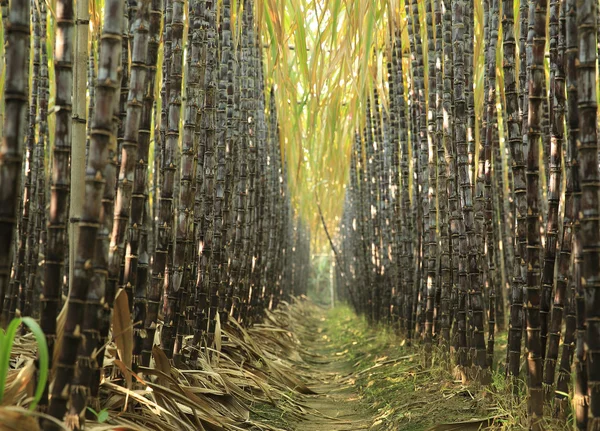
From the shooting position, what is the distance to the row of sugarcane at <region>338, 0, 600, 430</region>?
1.57m

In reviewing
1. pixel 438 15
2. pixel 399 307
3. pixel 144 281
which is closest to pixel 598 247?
pixel 144 281

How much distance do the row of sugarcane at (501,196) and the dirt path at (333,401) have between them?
1.68ft

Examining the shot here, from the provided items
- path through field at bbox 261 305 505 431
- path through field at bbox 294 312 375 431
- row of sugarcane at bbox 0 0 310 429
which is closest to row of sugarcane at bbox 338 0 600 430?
path through field at bbox 261 305 505 431

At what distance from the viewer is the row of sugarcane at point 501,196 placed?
1.57 m

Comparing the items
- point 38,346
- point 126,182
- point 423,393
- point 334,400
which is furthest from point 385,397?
point 38,346

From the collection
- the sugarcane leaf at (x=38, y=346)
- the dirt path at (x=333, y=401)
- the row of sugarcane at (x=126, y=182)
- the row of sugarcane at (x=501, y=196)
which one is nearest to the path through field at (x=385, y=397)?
the dirt path at (x=333, y=401)

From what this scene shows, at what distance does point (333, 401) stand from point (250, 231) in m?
1.48

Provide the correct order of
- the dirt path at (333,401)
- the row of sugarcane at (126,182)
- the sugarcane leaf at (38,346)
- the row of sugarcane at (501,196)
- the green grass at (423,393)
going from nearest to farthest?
the sugarcane leaf at (38,346) < the row of sugarcane at (126,182) < the row of sugarcane at (501,196) < the green grass at (423,393) < the dirt path at (333,401)

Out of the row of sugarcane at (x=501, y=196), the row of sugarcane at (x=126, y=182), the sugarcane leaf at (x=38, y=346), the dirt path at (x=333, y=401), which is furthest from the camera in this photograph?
the dirt path at (x=333, y=401)

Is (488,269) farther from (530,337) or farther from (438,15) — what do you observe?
(530,337)

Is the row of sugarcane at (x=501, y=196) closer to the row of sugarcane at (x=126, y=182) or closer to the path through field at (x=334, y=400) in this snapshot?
the path through field at (x=334, y=400)

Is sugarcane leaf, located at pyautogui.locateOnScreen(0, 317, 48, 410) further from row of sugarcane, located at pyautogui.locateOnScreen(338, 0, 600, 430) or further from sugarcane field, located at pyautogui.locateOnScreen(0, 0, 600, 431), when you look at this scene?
row of sugarcane, located at pyautogui.locateOnScreen(338, 0, 600, 430)

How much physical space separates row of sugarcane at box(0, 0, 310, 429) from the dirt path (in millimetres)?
621

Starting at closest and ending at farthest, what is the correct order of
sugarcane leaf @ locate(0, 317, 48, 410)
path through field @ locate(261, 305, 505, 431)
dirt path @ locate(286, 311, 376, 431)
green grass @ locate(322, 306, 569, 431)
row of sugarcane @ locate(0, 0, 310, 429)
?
sugarcane leaf @ locate(0, 317, 48, 410) < row of sugarcane @ locate(0, 0, 310, 429) < green grass @ locate(322, 306, 569, 431) < path through field @ locate(261, 305, 505, 431) < dirt path @ locate(286, 311, 376, 431)
